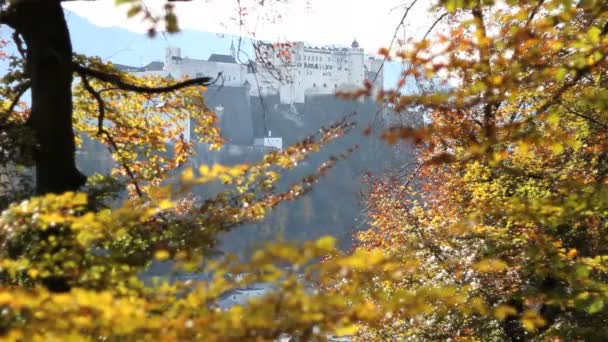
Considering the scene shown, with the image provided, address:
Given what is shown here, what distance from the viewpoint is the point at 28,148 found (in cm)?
552

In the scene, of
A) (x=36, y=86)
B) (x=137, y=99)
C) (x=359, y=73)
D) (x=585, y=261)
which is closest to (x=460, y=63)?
(x=585, y=261)

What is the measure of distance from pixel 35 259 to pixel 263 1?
465cm

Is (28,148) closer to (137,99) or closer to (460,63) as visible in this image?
(137,99)

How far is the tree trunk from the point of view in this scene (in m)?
5.57

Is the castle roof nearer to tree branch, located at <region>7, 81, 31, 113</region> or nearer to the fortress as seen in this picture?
the fortress

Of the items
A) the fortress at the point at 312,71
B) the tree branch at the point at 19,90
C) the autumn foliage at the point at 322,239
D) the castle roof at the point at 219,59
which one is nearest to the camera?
the autumn foliage at the point at 322,239

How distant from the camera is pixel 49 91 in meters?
5.64

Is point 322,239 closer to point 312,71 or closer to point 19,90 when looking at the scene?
point 19,90

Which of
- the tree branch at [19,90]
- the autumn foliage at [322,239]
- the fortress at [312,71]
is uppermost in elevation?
the fortress at [312,71]

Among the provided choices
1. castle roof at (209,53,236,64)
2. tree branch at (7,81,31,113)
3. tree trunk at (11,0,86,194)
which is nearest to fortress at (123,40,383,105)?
castle roof at (209,53,236,64)

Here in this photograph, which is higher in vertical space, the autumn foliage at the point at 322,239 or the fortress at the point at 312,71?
the fortress at the point at 312,71

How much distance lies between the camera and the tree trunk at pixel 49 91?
18.3 feet

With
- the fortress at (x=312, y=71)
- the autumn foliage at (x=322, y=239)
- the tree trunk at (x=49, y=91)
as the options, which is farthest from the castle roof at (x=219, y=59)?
the tree trunk at (x=49, y=91)

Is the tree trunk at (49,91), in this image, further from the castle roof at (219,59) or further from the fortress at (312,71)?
the castle roof at (219,59)
